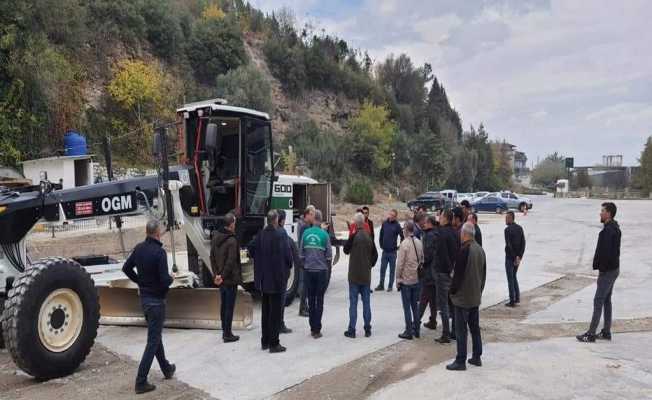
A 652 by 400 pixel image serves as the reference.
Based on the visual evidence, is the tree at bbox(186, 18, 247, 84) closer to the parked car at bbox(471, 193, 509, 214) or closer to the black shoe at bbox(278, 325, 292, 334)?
the parked car at bbox(471, 193, 509, 214)

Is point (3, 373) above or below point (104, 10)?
below

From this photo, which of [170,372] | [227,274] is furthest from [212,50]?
[170,372]

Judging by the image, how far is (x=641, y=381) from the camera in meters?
5.92

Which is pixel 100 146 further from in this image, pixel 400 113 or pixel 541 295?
pixel 400 113

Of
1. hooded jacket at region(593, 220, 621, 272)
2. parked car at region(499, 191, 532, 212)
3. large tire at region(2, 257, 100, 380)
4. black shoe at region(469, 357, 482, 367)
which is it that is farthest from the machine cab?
parked car at region(499, 191, 532, 212)

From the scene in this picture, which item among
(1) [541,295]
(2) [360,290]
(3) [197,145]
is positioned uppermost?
(3) [197,145]

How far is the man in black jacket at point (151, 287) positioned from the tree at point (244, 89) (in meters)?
33.4

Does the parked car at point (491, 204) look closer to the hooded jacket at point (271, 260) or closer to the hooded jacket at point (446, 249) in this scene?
the hooded jacket at point (446, 249)

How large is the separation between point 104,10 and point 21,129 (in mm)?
13444

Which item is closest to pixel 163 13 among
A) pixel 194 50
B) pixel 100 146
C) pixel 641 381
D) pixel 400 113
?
pixel 194 50

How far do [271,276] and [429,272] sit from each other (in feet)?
8.11

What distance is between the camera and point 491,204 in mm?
40000

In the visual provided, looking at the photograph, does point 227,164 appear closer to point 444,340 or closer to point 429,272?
point 429,272

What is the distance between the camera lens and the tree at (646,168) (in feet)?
240
